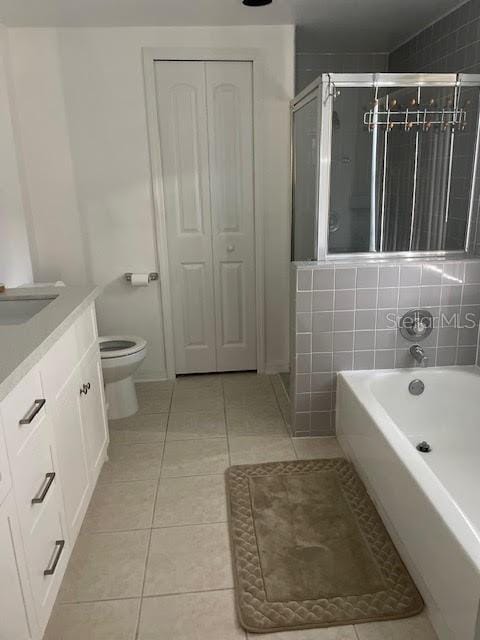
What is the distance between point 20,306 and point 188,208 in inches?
51.8

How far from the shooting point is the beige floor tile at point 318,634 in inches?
59.7

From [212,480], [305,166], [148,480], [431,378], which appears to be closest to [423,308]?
[431,378]

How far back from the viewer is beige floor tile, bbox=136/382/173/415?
3041 mm

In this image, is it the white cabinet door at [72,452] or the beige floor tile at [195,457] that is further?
the beige floor tile at [195,457]

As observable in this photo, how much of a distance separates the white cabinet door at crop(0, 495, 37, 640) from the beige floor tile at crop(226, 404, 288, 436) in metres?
1.47

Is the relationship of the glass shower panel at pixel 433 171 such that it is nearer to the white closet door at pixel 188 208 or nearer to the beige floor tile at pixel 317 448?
the beige floor tile at pixel 317 448

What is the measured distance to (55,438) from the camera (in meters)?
1.67

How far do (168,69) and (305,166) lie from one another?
1.03 m

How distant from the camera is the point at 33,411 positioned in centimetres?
146

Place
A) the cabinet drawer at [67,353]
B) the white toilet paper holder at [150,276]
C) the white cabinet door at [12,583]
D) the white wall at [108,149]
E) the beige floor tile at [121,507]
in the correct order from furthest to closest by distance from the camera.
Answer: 1. the white toilet paper holder at [150,276]
2. the white wall at [108,149]
3. the beige floor tile at [121,507]
4. the cabinet drawer at [67,353]
5. the white cabinet door at [12,583]

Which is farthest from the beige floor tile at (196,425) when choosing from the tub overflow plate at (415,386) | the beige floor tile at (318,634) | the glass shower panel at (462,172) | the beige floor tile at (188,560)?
the glass shower panel at (462,172)

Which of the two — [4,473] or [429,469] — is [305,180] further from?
[4,473]

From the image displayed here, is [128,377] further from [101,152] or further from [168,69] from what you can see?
[168,69]

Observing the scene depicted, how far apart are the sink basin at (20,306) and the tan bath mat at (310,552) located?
46.3 inches
